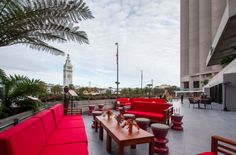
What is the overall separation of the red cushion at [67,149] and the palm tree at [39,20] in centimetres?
241

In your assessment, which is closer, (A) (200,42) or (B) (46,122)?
(B) (46,122)

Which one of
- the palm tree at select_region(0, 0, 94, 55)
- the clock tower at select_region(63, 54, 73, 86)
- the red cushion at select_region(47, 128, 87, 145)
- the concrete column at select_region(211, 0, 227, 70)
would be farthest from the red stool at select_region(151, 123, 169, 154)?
the concrete column at select_region(211, 0, 227, 70)

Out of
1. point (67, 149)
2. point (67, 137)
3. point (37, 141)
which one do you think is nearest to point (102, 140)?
point (67, 137)

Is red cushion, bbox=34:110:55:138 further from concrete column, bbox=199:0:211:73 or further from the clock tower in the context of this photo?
concrete column, bbox=199:0:211:73

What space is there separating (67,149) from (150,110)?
494 cm

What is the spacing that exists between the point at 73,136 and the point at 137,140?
4.81ft

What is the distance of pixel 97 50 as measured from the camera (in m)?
11.8

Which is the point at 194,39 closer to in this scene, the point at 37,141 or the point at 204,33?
the point at 204,33

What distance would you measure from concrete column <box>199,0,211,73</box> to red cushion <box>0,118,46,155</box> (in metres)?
34.0

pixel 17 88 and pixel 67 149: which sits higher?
Result: pixel 17 88

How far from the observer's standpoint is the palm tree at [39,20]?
8.86ft

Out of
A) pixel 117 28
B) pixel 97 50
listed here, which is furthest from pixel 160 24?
pixel 97 50

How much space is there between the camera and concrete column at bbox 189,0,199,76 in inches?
1318

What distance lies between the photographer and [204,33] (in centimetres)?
3031
